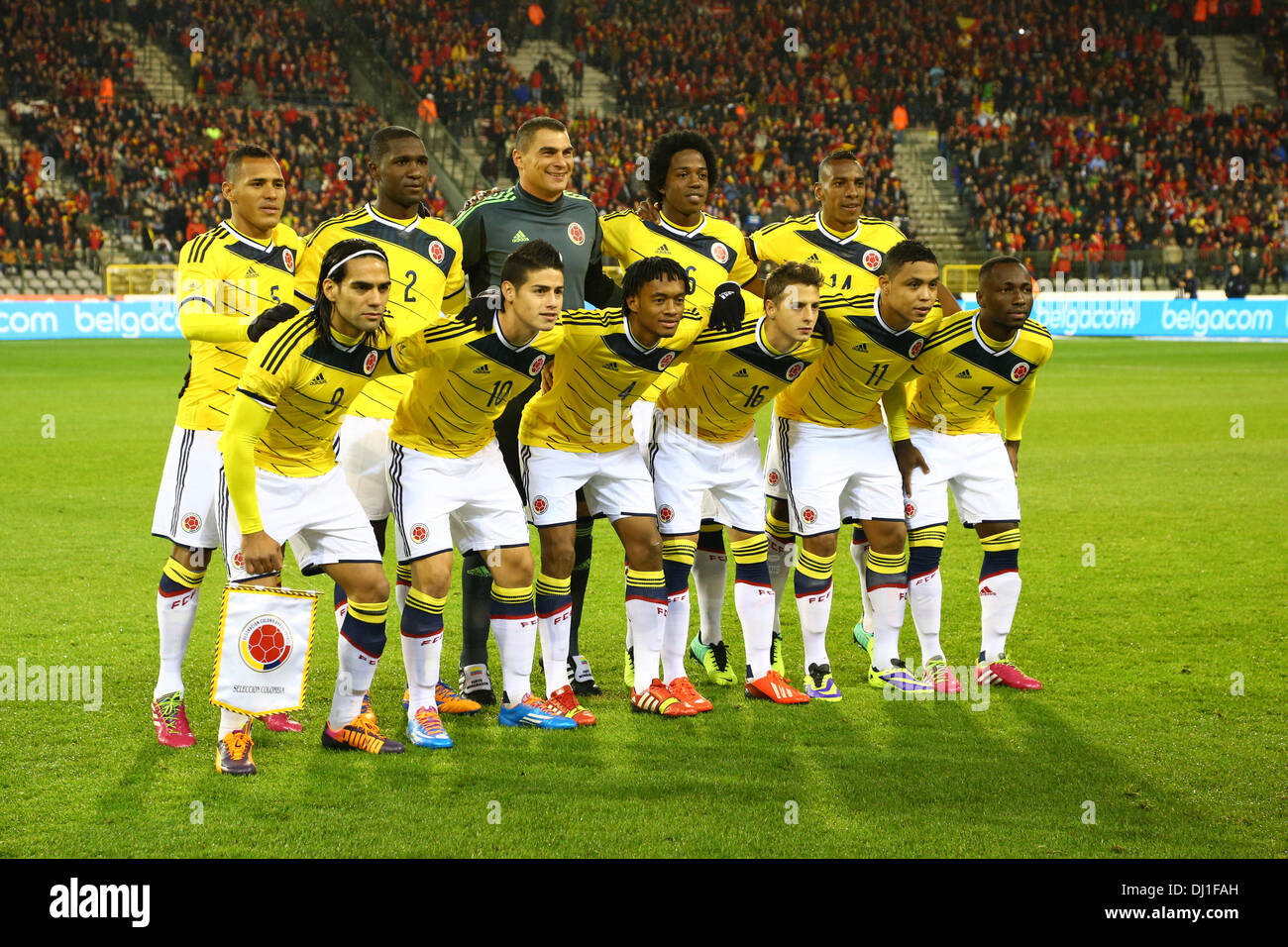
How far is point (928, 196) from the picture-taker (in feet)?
119

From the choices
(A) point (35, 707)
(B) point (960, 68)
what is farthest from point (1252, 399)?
(B) point (960, 68)

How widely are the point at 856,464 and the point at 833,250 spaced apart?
113 cm

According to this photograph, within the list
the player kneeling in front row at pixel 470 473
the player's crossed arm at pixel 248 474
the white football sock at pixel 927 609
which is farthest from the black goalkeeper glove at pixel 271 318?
the white football sock at pixel 927 609

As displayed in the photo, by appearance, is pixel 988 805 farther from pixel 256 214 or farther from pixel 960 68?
pixel 960 68

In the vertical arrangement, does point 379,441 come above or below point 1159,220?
below

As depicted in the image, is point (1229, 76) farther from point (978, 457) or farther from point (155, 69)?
point (978, 457)

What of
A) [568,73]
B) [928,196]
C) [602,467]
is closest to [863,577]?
[602,467]

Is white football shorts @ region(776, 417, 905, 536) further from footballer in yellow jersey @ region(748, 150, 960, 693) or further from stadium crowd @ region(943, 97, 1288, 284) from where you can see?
stadium crowd @ region(943, 97, 1288, 284)

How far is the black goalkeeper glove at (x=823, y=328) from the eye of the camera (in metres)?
5.89

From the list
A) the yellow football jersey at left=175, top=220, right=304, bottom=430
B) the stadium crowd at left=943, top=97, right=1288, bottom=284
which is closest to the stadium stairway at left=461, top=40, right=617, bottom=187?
the stadium crowd at left=943, top=97, right=1288, bottom=284

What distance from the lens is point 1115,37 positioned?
41.3m

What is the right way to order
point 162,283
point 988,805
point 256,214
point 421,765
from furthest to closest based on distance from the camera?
1. point 162,283
2. point 256,214
3. point 421,765
4. point 988,805

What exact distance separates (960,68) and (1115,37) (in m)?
5.36

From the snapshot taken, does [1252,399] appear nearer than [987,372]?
No
